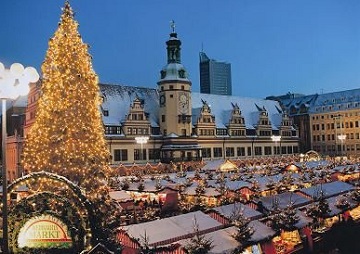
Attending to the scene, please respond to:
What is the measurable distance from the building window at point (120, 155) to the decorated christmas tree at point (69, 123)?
107ft

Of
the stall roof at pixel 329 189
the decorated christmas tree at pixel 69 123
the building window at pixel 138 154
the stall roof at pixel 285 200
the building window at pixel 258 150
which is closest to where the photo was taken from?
the stall roof at pixel 285 200

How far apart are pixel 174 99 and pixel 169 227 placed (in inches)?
1854

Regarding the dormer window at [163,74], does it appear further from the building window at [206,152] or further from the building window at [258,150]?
the building window at [258,150]

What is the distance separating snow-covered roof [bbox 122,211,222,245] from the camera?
56.3 ft

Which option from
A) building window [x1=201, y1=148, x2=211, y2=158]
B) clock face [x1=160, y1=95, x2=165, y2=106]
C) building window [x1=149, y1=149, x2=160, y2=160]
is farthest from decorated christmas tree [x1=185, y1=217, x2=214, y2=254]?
building window [x1=201, y1=148, x2=211, y2=158]

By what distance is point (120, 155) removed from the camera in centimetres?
5984

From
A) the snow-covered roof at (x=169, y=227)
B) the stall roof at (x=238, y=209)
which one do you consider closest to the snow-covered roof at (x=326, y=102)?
the stall roof at (x=238, y=209)

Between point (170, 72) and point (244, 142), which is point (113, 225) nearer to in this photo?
point (170, 72)

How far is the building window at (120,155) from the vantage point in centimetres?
5935

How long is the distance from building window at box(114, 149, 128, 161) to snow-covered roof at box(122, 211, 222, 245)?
39.9 metres

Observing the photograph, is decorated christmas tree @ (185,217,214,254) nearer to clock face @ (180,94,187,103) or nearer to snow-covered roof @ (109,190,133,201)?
snow-covered roof @ (109,190,133,201)

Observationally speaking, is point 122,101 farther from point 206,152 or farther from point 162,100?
point 206,152

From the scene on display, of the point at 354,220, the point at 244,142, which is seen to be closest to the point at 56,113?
the point at 354,220

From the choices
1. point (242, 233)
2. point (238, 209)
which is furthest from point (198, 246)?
point (238, 209)
